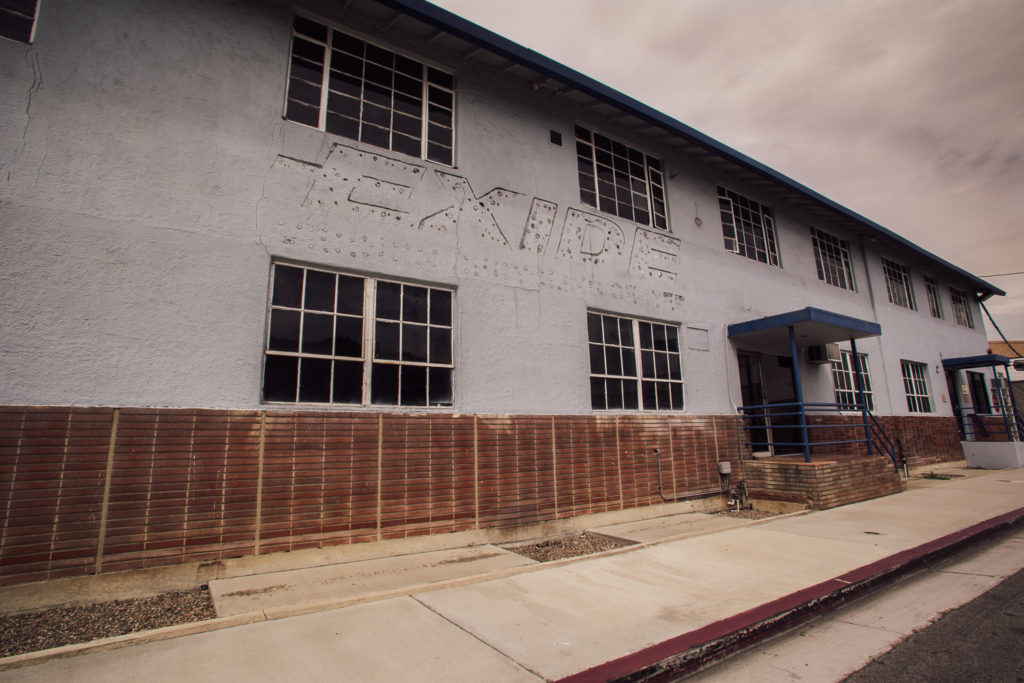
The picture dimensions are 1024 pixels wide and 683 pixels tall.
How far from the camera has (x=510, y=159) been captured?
7754 millimetres

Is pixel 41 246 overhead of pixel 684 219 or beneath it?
beneath

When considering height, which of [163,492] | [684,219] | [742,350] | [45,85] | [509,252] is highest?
[684,219]

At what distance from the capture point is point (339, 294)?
5957 mm

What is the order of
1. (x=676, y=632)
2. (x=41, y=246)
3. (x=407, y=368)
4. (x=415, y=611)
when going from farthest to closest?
(x=407, y=368), (x=41, y=246), (x=415, y=611), (x=676, y=632)

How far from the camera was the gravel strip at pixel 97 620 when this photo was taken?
11.9 ft

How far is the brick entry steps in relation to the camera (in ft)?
27.5

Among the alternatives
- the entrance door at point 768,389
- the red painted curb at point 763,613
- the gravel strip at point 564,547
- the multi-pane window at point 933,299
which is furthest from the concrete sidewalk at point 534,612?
the multi-pane window at point 933,299

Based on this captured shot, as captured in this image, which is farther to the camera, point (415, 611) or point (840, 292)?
point (840, 292)

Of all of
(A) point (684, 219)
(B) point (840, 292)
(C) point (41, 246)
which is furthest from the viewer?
(B) point (840, 292)

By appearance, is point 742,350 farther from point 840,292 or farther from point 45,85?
point 45,85

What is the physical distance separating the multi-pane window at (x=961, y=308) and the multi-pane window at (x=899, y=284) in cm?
392

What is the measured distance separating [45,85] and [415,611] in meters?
5.80

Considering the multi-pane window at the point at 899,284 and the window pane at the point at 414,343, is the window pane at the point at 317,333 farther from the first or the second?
the multi-pane window at the point at 899,284

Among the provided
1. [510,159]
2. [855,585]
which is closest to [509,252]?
[510,159]
